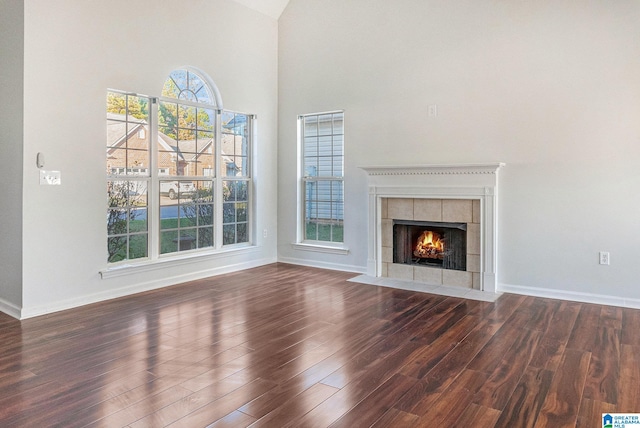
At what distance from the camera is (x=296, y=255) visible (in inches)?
251

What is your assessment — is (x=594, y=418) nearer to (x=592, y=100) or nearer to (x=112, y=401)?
(x=112, y=401)

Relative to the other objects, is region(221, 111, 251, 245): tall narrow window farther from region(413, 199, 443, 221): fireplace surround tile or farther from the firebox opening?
region(413, 199, 443, 221): fireplace surround tile

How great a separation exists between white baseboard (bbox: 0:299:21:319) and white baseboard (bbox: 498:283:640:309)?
15.4 feet

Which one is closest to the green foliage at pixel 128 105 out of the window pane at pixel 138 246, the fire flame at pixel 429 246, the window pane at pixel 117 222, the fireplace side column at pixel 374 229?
the window pane at pixel 117 222

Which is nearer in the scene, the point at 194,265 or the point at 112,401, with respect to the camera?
the point at 112,401

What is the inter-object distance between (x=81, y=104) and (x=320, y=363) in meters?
3.29

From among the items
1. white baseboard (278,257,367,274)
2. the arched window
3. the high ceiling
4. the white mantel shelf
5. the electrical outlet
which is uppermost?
the high ceiling

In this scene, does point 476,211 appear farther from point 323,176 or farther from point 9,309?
point 9,309

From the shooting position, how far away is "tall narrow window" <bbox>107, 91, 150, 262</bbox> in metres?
4.51

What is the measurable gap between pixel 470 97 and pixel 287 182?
108 inches

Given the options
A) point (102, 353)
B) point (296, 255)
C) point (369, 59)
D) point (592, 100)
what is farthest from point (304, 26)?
point (102, 353)

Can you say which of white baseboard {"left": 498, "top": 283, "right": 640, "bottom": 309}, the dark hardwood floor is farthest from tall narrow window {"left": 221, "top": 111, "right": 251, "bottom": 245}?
white baseboard {"left": 498, "top": 283, "right": 640, "bottom": 309}

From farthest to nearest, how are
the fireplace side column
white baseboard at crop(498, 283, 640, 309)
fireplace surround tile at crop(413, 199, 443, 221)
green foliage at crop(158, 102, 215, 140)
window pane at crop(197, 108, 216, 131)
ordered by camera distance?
1. the fireplace side column
2. window pane at crop(197, 108, 216, 131)
3. fireplace surround tile at crop(413, 199, 443, 221)
4. green foliage at crop(158, 102, 215, 140)
5. white baseboard at crop(498, 283, 640, 309)

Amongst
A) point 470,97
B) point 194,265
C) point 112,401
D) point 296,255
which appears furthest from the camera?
point 296,255
